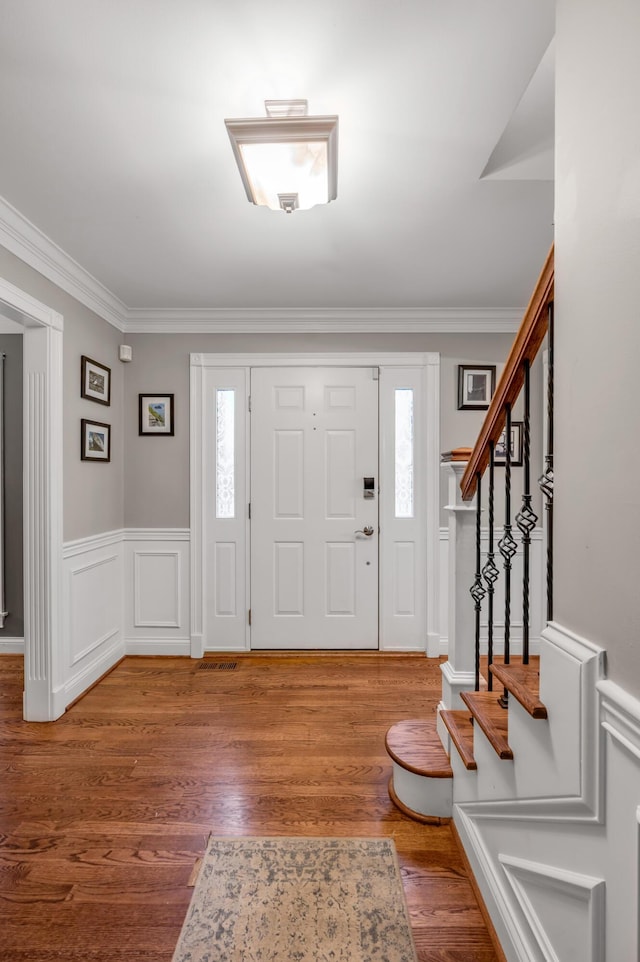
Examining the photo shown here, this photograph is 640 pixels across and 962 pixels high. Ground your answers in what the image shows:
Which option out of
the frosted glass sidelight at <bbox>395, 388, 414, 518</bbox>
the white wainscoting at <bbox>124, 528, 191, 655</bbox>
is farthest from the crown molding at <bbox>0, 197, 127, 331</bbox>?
the frosted glass sidelight at <bbox>395, 388, 414, 518</bbox>

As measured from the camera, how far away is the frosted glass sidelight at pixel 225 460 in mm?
3666

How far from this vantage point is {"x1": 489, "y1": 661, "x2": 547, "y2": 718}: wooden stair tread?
1.12m

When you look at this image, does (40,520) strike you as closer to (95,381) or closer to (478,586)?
(95,381)

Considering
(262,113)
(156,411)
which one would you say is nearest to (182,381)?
(156,411)

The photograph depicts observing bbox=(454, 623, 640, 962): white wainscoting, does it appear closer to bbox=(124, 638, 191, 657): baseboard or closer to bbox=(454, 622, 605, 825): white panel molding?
bbox=(454, 622, 605, 825): white panel molding

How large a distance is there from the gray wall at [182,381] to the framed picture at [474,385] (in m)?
0.04

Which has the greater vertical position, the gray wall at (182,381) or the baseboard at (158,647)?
the gray wall at (182,381)

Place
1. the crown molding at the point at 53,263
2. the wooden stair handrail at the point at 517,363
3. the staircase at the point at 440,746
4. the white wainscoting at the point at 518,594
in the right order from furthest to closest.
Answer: the white wainscoting at the point at 518,594
the crown molding at the point at 53,263
the staircase at the point at 440,746
the wooden stair handrail at the point at 517,363

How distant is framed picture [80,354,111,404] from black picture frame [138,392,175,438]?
300mm

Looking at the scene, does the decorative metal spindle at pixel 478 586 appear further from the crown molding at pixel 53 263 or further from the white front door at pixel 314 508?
the crown molding at pixel 53 263

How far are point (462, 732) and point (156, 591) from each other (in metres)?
2.54

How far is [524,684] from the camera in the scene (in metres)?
1.30

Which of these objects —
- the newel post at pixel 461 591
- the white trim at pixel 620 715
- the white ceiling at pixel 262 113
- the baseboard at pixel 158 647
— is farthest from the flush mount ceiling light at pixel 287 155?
the baseboard at pixel 158 647

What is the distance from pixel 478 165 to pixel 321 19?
86 cm
